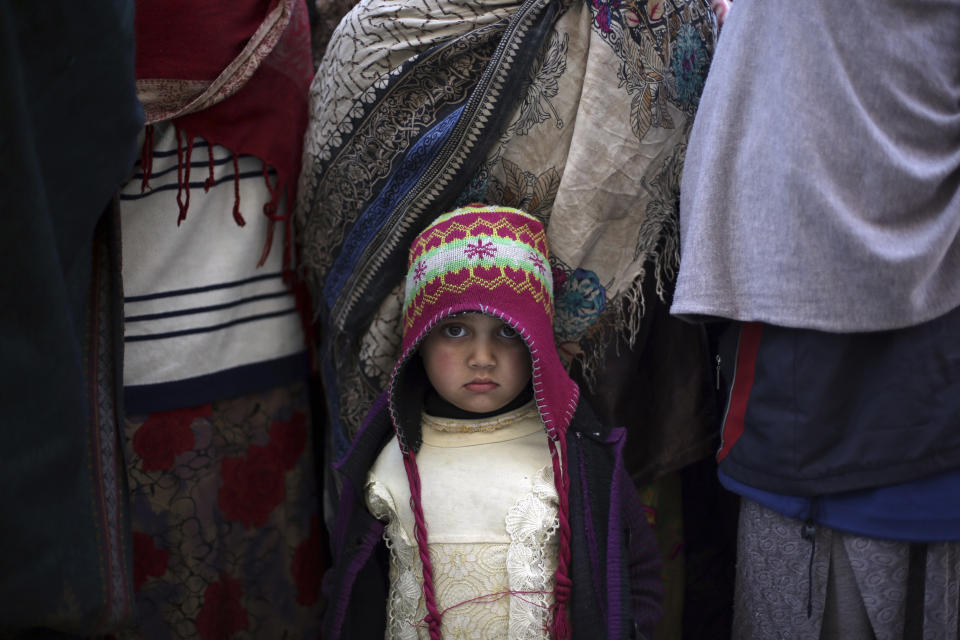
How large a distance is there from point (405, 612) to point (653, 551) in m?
0.52

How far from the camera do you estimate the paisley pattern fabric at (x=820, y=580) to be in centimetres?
145

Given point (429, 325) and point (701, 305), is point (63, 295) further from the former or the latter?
point (701, 305)

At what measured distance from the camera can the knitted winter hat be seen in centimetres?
146

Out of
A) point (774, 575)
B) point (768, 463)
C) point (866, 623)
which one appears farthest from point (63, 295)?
point (866, 623)

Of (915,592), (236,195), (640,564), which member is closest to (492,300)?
(640,564)

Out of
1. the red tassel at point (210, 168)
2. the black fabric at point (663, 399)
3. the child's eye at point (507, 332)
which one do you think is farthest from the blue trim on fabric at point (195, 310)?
the black fabric at point (663, 399)

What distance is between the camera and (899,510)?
1.43m

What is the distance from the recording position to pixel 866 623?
5.01 feet

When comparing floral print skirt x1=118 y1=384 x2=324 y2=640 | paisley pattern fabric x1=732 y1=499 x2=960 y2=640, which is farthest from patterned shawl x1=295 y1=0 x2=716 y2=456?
paisley pattern fabric x1=732 y1=499 x2=960 y2=640

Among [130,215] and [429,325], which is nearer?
[429,325]

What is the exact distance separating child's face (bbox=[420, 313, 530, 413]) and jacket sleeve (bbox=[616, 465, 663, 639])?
29 cm

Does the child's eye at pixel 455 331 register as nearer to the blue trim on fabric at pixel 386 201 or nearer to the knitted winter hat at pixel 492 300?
the knitted winter hat at pixel 492 300

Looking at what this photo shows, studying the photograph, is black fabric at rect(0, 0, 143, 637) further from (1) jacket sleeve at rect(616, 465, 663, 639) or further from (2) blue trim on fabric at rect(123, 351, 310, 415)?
(1) jacket sleeve at rect(616, 465, 663, 639)

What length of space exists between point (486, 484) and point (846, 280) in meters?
0.77
